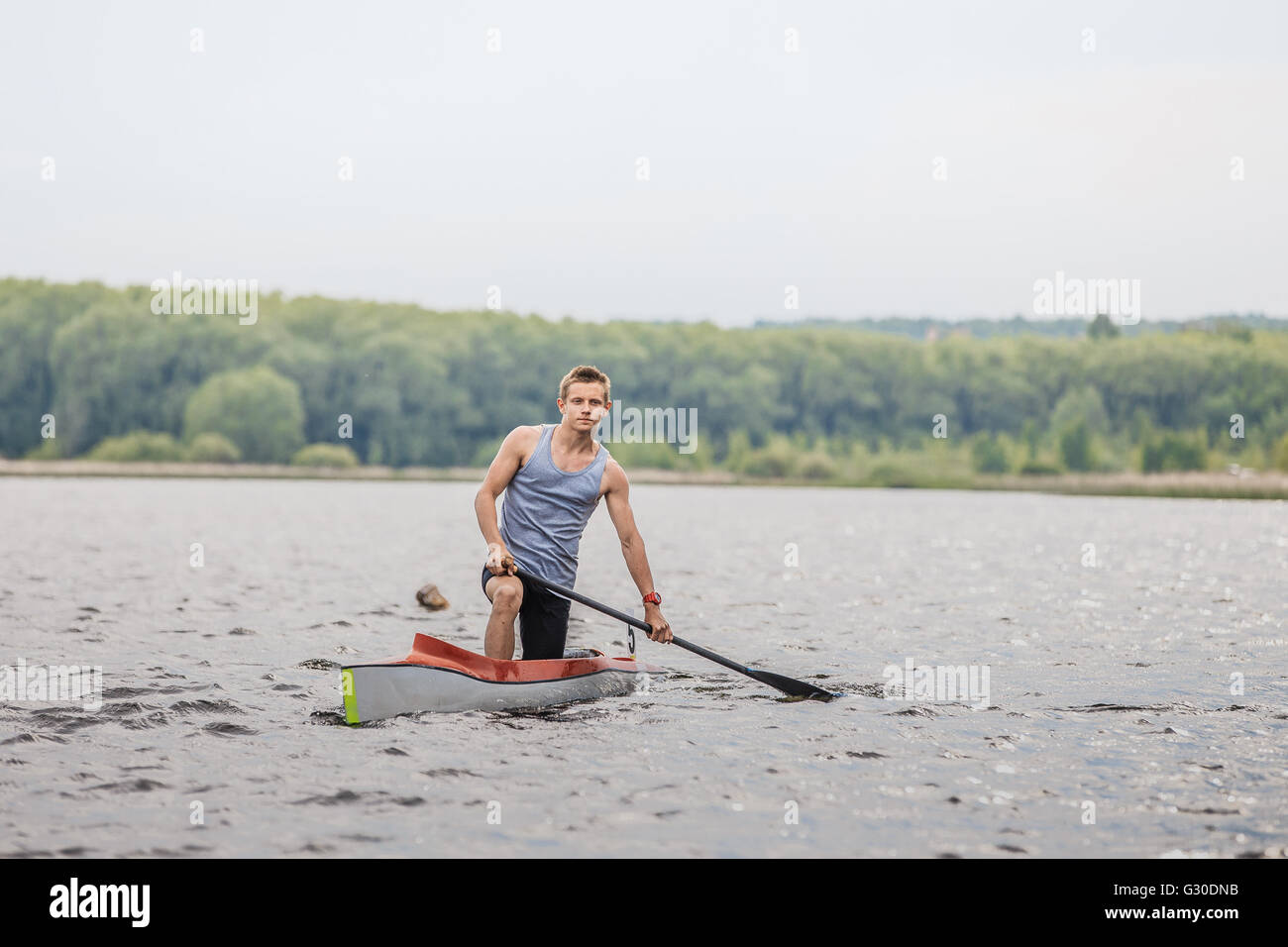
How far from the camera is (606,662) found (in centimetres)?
1044

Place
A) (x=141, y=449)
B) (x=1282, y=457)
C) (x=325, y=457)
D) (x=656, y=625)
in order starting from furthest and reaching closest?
(x=325, y=457), (x=141, y=449), (x=1282, y=457), (x=656, y=625)

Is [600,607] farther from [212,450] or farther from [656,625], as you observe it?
[212,450]

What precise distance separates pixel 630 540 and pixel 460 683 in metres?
1.75

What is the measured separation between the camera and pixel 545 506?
383 inches

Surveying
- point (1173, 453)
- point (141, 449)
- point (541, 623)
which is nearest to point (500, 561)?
point (541, 623)

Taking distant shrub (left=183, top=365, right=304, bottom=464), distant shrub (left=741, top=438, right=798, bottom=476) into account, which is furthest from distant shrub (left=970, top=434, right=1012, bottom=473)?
distant shrub (left=183, top=365, right=304, bottom=464)

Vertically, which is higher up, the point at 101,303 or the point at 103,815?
the point at 101,303

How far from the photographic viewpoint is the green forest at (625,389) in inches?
4496

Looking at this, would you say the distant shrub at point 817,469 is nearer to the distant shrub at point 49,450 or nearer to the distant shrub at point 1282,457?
the distant shrub at point 1282,457
